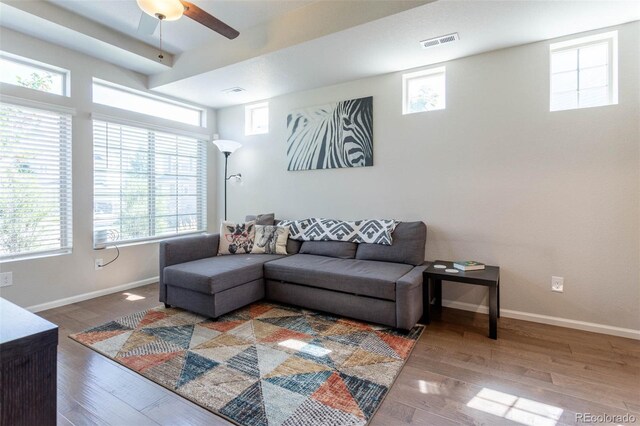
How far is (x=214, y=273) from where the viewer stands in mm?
2844

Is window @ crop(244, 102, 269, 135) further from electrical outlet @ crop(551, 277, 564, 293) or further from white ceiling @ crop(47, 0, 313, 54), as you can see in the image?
electrical outlet @ crop(551, 277, 564, 293)

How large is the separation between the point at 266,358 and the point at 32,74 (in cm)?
356

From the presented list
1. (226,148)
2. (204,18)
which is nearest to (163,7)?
(204,18)

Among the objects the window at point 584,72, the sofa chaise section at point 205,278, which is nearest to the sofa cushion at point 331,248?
the sofa chaise section at point 205,278

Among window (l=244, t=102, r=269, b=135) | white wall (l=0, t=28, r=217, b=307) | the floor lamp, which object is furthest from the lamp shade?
white wall (l=0, t=28, r=217, b=307)

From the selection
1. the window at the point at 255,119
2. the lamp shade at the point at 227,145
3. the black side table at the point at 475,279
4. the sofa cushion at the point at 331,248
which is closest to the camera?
the black side table at the point at 475,279

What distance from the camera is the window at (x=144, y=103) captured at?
370 centimetres

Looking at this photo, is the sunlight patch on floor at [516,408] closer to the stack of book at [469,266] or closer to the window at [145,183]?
the stack of book at [469,266]

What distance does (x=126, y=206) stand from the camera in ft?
12.8

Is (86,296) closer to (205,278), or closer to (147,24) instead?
(205,278)

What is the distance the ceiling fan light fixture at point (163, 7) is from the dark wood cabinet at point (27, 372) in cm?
177

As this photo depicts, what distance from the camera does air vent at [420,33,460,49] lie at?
271 centimetres

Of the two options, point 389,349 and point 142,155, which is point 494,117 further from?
point 142,155

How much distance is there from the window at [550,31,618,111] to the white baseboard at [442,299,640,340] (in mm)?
1851
